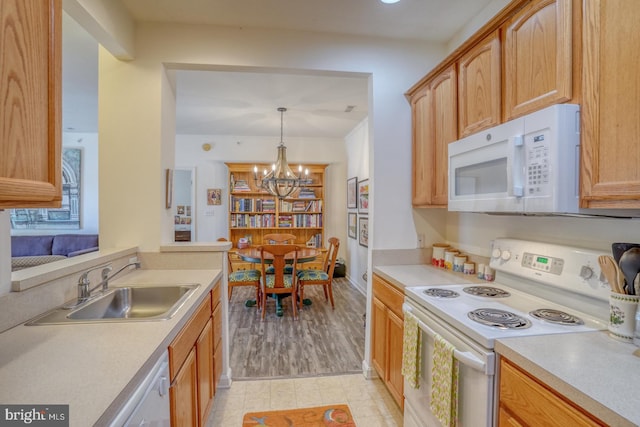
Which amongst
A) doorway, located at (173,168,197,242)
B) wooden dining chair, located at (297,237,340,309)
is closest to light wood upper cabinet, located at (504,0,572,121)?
wooden dining chair, located at (297,237,340,309)

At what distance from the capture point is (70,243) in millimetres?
4832

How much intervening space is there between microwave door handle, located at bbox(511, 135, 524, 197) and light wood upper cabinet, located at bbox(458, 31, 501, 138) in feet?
0.83

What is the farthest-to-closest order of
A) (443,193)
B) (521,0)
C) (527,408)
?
(443,193), (521,0), (527,408)

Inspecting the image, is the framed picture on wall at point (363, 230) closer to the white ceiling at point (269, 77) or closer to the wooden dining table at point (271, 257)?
the wooden dining table at point (271, 257)

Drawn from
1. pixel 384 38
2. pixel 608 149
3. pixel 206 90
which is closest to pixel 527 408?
pixel 608 149

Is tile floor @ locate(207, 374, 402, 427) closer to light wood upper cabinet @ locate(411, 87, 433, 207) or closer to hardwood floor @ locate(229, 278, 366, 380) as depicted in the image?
hardwood floor @ locate(229, 278, 366, 380)

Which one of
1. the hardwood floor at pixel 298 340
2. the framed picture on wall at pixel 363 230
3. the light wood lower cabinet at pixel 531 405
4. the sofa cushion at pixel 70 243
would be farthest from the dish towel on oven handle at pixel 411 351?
the sofa cushion at pixel 70 243

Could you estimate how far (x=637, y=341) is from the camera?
104 centimetres

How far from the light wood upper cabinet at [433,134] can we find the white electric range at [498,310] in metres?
0.54

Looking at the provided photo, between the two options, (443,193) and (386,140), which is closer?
(443,193)

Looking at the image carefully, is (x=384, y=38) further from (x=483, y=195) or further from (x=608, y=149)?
(x=608, y=149)

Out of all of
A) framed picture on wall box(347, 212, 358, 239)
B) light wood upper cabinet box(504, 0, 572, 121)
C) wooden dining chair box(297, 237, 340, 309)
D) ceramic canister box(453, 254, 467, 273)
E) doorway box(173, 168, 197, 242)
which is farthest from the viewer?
doorway box(173, 168, 197, 242)

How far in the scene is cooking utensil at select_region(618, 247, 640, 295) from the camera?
40.9 inches

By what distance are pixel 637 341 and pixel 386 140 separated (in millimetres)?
1775
